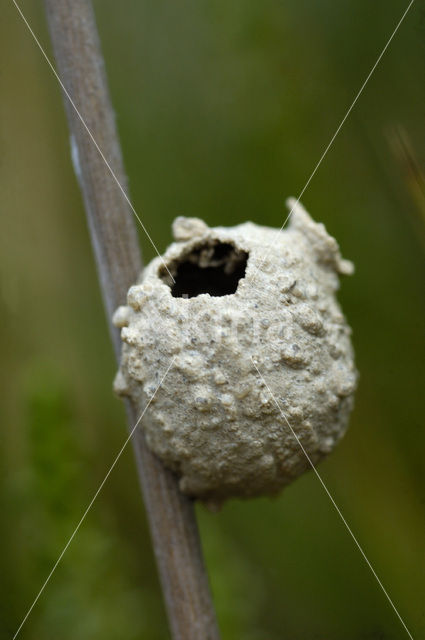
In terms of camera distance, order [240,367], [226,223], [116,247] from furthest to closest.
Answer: [226,223] < [116,247] < [240,367]

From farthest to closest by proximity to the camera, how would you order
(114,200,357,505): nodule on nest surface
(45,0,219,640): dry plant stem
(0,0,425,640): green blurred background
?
(0,0,425,640): green blurred background → (45,0,219,640): dry plant stem → (114,200,357,505): nodule on nest surface

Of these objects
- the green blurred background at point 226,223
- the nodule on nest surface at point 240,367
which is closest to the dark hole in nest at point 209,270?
the nodule on nest surface at point 240,367

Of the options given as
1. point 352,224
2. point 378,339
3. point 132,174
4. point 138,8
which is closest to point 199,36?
point 138,8

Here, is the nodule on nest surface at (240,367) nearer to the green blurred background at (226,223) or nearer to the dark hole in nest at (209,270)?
the dark hole in nest at (209,270)

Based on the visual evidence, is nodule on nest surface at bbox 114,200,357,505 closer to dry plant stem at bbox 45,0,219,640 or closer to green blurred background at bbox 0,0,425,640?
dry plant stem at bbox 45,0,219,640

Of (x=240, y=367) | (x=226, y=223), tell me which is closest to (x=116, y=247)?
(x=240, y=367)

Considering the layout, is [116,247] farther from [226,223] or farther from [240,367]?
[226,223]

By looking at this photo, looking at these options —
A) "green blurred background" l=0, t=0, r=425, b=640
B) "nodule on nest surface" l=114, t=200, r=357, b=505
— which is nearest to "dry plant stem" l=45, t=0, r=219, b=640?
"nodule on nest surface" l=114, t=200, r=357, b=505
